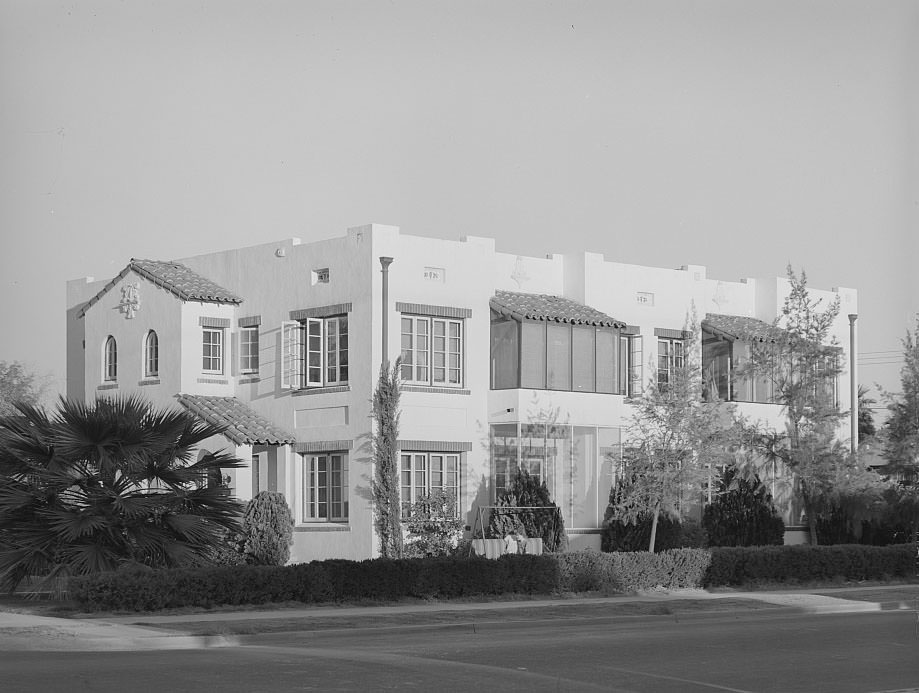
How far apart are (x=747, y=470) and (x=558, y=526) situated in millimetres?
6222

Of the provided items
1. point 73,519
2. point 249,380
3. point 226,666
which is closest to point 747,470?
point 249,380

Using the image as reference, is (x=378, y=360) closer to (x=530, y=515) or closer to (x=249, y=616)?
(x=530, y=515)

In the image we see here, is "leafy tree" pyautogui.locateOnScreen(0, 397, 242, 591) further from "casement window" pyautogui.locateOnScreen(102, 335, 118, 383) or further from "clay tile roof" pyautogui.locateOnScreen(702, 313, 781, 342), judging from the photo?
"clay tile roof" pyautogui.locateOnScreen(702, 313, 781, 342)

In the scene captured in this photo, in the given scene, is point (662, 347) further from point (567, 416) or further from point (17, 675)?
point (17, 675)

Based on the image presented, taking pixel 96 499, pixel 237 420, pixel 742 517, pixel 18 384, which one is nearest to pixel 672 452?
pixel 742 517

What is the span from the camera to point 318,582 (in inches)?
→ 925

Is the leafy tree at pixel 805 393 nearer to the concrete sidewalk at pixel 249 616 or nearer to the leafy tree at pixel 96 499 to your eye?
the concrete sidewalk at pixel 249 616

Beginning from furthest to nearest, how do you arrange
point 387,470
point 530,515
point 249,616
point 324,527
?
point 530,515 < point 324,527 < point 387,470 < point 249,616

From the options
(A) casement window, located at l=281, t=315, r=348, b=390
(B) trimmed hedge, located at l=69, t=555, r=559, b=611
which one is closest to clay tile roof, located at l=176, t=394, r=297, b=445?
(A) casement window, located at l=281, t=315, r=348, b=390

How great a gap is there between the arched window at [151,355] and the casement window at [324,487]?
4.44m

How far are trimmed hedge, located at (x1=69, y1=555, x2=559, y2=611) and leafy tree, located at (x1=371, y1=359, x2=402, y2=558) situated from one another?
388cm

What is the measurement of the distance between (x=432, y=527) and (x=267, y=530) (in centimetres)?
349

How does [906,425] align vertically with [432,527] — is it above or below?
above

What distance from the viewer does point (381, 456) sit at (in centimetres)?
2944
